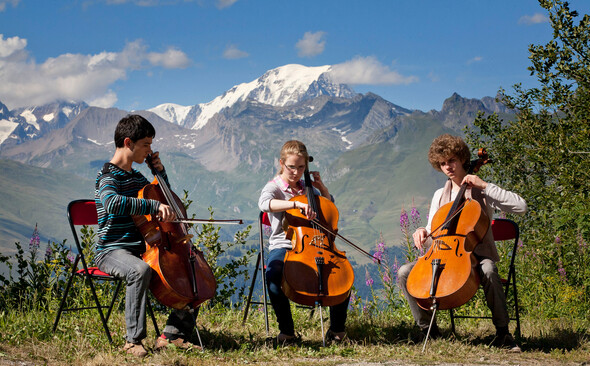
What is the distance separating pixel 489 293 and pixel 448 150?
1.18 metres

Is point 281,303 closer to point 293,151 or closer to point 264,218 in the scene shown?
point 264,218

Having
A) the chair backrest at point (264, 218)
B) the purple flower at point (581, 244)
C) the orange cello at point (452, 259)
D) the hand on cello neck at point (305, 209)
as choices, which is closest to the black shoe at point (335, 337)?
the orange cello at point (452, 259)

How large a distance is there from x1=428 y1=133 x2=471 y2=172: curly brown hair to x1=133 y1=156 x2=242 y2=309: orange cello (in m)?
1.77

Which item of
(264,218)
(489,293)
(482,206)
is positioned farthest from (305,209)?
(489,293)

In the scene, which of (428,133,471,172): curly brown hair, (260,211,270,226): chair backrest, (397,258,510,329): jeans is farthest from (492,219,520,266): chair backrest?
(260,211,270,226): chair backrest

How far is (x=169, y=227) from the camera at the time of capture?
171 inches

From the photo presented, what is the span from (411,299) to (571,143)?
473cm

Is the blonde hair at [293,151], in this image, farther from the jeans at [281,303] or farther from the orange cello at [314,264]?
the jeans at [281,303]

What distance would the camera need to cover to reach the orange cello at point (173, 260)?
425 cm

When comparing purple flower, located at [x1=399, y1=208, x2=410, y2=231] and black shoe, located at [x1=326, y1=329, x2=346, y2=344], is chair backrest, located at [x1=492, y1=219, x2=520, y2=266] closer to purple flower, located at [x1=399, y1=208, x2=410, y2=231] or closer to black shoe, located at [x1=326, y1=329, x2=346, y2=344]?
purple flower, located at [x1=399, y1=208, x2=410, y2=231]

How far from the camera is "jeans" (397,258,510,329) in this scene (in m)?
4.67

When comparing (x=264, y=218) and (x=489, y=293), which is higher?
(x=264, y=218)

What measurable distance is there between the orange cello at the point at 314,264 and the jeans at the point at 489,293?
1.77 feet

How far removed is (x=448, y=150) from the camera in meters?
4.85
